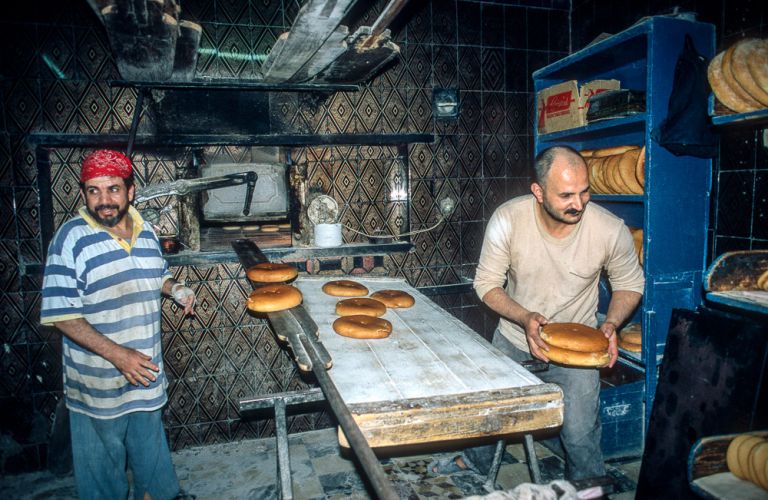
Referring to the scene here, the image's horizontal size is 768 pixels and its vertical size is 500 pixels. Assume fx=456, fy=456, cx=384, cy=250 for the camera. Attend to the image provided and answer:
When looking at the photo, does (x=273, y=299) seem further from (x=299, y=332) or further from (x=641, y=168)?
(x=641, y=168)

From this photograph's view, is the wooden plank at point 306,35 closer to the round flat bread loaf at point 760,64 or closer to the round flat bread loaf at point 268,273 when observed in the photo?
the round flat bread loaf at point 268,273

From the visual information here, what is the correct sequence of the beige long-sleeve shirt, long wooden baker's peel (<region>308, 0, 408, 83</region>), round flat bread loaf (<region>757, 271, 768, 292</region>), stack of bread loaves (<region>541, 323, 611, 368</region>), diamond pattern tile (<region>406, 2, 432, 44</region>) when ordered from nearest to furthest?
long wooden baker's peel (<region>308, 0, 408, 83</region>), stack of bread loaves (<region>541, 323, 611, 368</region>), round flat bread loaf (<region>757, 271, 768, 292</region>), the beige long-sleeve shirt, diamond pattern tile (<region>406, 2, 432, 44</region>)

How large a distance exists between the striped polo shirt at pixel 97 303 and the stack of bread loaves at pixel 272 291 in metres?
0.71

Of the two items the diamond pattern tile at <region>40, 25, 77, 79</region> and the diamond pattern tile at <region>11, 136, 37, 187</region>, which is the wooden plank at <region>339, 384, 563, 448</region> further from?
the diamond pattern tile at <region>40, 25, 77, 79</region>

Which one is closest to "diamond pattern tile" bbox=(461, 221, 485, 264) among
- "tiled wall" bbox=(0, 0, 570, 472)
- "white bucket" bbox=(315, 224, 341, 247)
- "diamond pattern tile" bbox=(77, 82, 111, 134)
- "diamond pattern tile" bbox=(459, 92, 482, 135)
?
"tiled wall" bbox=(0, 0, 570, 472)

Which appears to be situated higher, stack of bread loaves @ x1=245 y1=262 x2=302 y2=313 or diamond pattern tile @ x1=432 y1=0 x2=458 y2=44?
diamond pattern tile @ x1=432 y1=0 x2=458 y2=44

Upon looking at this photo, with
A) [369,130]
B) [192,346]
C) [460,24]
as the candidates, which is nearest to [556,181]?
[369,130]

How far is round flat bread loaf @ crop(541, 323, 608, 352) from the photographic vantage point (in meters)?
2.40

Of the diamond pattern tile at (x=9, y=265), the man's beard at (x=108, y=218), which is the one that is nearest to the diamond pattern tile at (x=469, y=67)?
the man's beard at (x=108, y=218)

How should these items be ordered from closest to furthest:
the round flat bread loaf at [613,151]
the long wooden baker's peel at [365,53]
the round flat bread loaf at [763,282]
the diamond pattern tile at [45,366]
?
the long wooden baker's peel at [365,53], the round flat bread loaf at [763,282], the round flat bread loaf at [613,151], the diamond pattern tile at [45,366]

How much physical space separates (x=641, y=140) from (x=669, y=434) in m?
2.36

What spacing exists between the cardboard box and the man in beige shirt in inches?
43.8

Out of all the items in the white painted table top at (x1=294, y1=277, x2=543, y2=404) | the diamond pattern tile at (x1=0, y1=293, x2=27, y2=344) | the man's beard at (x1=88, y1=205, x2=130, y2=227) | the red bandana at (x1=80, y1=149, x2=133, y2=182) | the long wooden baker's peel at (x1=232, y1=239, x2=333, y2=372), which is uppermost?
the red bandana at (x1=80, y1=149, x2=133, y2=182)

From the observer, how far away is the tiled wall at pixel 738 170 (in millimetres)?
2912
